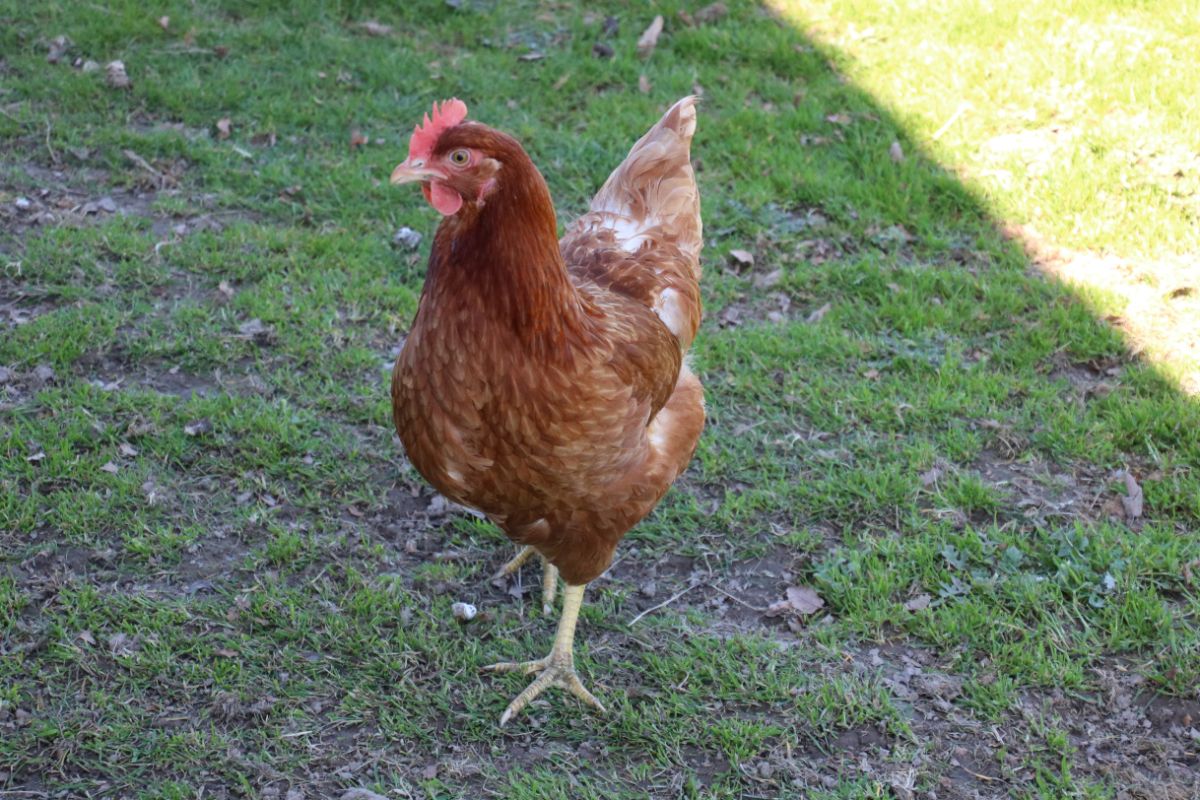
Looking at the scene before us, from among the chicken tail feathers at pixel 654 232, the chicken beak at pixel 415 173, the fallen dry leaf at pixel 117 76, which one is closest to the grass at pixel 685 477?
the fallen dry leaf at pixel 117 76

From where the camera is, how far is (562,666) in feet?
11.5

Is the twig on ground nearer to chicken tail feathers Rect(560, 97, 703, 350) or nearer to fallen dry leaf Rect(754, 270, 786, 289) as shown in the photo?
chicken tail feathers Rect(560, 97, 703, 350)

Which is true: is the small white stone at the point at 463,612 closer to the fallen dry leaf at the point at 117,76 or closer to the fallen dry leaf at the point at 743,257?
the fallen dry leaf at the point at 743,257

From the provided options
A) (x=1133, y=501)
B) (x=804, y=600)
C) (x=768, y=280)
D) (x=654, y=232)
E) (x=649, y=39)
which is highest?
(x=654, y=232)

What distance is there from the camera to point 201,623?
11.6 ft

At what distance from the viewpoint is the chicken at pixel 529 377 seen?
2688mm

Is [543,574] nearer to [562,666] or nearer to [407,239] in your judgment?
[562,666]

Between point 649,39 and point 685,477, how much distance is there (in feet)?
12.5

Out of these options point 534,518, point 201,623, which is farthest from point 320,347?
point 534,518

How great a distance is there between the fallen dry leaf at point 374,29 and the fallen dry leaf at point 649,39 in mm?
1692

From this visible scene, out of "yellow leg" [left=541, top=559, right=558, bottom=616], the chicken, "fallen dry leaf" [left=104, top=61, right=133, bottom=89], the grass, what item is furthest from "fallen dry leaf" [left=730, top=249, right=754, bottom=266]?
"fallen dry leaf" [left=104, top=61, right=133, bottom=89]

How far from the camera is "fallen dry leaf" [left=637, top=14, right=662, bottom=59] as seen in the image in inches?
274

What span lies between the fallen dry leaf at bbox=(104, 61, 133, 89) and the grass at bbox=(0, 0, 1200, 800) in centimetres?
14

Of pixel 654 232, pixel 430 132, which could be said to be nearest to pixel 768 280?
pixel 654 232
